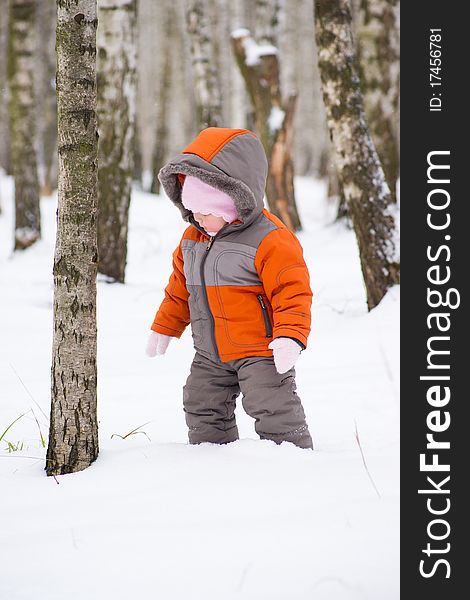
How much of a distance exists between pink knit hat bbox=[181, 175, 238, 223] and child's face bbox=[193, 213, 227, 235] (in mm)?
30

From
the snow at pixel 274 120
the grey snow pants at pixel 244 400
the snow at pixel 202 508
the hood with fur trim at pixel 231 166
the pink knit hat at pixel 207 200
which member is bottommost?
the snow at pixel 202 508

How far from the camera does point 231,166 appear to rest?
2529 millimetres

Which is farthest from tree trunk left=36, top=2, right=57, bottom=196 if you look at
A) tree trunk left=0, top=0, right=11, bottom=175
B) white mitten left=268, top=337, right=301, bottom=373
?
white mitten left=268, top=337, right=301, bottom=373

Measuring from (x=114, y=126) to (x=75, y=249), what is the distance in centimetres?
404

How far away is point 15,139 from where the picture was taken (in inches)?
337

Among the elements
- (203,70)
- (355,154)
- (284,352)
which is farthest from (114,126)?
(203,70)

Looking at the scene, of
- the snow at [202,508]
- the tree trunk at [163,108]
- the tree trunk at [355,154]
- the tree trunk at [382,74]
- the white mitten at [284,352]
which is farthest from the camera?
the tree trunk at [163,108]

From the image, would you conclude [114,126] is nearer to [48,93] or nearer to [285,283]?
[285,283]

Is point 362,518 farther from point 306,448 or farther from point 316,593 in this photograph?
point 306,448

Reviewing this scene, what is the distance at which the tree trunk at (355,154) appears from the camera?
4.72 metres

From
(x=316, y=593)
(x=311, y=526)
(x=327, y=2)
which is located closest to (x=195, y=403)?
(x=311, y=526)

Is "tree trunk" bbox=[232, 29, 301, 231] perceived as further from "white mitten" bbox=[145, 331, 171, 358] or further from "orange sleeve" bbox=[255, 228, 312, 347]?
"orange sleeve" bbox=[255, 228, 312, 347]

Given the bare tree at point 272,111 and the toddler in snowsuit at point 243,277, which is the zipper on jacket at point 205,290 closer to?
the toddler in snowsuit at point 243,277

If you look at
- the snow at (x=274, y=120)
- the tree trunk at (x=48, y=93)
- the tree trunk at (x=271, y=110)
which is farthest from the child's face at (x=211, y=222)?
the tree trunk at (x=48, y=93)
